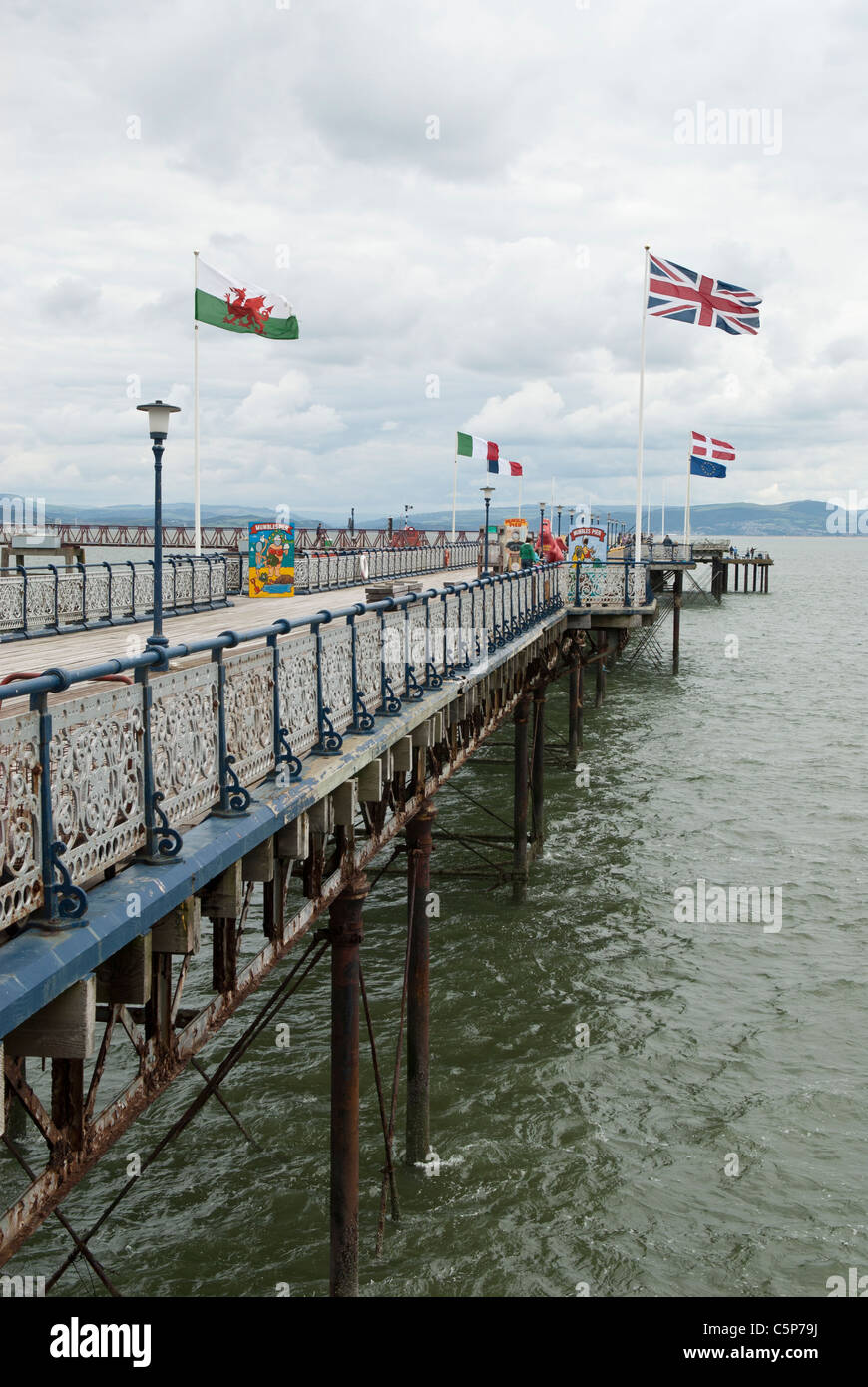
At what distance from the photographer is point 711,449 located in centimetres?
6706

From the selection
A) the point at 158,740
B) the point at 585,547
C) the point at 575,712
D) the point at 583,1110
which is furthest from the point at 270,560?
the point at 585,547

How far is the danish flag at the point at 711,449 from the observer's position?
66688 mm

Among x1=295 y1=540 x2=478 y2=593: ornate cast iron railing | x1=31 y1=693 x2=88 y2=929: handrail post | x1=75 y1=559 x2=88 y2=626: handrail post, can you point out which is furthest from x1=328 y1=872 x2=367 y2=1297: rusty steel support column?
x1=295 y1=540 x2=478 y2=593: ornate cast iron railing

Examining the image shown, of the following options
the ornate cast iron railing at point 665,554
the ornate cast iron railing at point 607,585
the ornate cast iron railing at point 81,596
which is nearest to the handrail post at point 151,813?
the ornate cast iron railing at point 81,596

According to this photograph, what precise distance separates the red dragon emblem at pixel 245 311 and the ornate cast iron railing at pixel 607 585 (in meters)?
9.51

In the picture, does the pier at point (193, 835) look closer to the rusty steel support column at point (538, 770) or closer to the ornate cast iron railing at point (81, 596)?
the ornate cast iron railing at point (81, 596)

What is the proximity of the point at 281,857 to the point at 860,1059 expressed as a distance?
11.2 meters

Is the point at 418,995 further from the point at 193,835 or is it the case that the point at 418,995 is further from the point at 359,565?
the point at 359,565

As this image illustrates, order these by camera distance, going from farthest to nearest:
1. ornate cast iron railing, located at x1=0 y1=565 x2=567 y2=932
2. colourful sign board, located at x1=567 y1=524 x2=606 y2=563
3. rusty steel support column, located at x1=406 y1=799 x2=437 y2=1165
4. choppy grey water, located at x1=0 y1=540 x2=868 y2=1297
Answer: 1. colourful sign board, located at x1=567 y1=524 x2=606 y2=563
2. rusty steel support column, located at x1=406 y1=799 x2=437 y2=1165
3. choppy grey water, located at x1=0 y1=540 x2=868 y2=1297
4. ornate cast iron railing, located at x1=0 y1=565 x2=567 y2=932

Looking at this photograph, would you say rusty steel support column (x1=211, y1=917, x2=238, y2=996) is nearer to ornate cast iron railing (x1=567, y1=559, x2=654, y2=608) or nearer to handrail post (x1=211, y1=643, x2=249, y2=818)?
handrail post (x1=211, y1=643, x2=249, y2=818)

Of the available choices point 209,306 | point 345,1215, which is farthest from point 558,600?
point 345,1215

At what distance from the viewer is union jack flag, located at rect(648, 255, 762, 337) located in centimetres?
2772

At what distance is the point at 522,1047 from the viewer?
16172mm

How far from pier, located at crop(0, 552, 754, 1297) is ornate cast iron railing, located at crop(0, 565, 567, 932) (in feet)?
0.05
